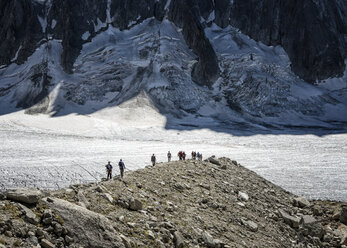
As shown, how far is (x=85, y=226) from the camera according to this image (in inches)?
464

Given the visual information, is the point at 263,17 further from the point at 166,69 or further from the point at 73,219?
the point at 73,219

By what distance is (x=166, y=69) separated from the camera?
133500mm

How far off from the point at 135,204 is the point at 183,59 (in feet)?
430

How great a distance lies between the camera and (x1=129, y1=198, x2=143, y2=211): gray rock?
602 inches

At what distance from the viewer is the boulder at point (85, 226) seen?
11414mm

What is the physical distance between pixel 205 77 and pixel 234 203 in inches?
4798

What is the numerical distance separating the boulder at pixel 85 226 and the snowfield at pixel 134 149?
22.5 metres

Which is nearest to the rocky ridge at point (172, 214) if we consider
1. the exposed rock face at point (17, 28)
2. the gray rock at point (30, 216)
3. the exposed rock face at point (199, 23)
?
the gray rock at point (30, 216)

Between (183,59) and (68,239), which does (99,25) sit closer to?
(183,59)

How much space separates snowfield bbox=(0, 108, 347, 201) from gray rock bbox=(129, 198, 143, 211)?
20433mm

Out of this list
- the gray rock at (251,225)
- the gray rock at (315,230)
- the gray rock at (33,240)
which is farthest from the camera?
the gray rock at (315,230)

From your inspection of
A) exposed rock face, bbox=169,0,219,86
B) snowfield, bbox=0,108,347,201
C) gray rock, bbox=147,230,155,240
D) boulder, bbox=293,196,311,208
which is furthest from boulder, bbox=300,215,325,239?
exposed rock face, bbox=169,0,219,86

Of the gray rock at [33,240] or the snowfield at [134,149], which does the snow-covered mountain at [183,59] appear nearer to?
the snowfield at [134,149]

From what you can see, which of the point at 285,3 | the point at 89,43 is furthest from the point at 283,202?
the point at 285,3
